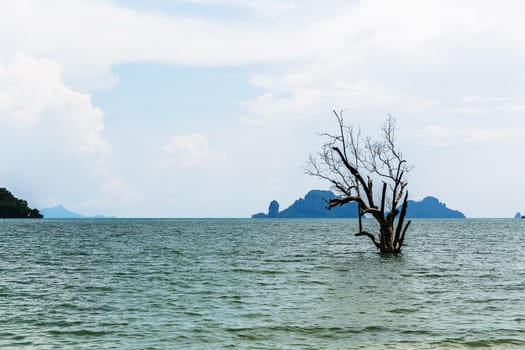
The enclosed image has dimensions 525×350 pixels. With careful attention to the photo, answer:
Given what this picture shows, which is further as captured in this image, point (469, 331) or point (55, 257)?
point (55, 257)

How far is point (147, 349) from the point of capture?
15836mm

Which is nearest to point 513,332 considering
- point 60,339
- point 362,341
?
point 362,341

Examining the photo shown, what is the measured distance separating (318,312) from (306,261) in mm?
22357

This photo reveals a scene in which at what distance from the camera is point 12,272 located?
121ft

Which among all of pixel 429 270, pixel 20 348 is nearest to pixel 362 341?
pixel 20 348

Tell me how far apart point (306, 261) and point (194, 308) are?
876 inches

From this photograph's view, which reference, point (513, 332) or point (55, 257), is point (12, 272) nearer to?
point (55, 257)

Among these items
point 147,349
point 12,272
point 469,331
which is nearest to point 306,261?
point 12,272

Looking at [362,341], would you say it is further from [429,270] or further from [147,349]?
[429,270]

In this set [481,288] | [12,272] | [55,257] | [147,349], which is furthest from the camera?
[55,257]

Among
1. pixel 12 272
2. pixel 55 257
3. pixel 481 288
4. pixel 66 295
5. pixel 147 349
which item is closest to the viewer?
pixel 147 349

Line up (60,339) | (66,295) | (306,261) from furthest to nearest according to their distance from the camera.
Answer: (306,261) < (66,295) < (60,339)

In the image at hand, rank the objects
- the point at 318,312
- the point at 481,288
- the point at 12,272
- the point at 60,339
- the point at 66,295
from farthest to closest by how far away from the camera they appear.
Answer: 1. the point at 12,272
2. the point at 481,288
3. the point at 66,295
4. the point at 318,312
5. the point at 60,339

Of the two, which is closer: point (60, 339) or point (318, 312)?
point (60, 339)
